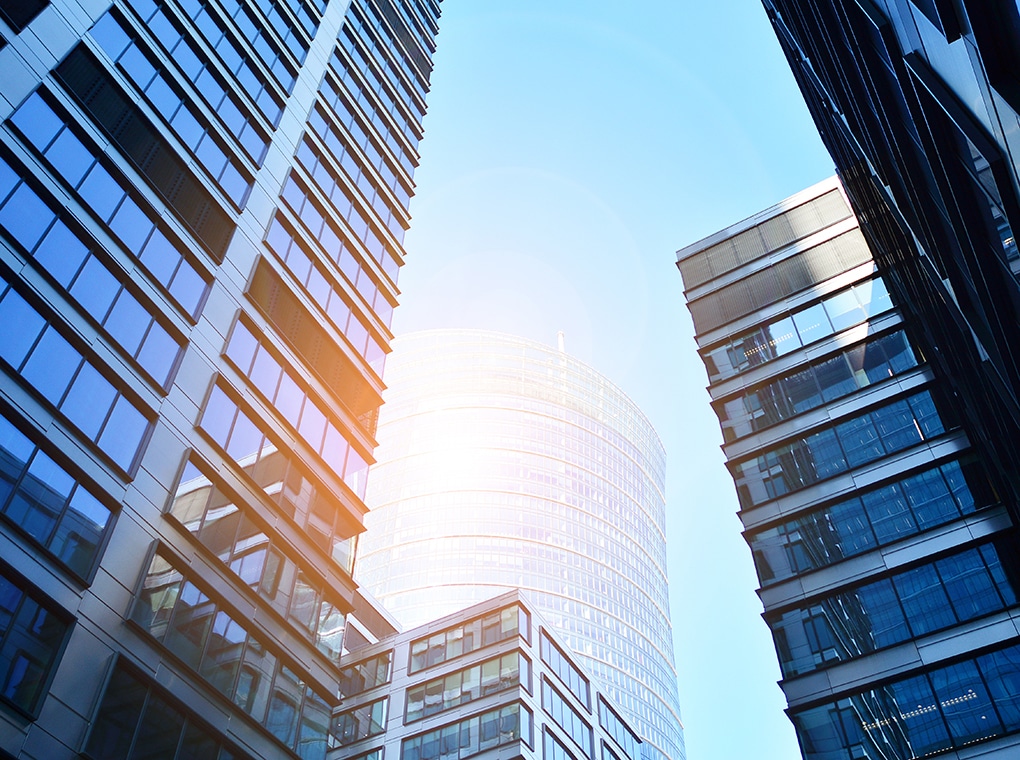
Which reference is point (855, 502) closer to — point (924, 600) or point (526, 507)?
point (924, 600)

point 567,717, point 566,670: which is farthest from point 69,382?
point 566,670

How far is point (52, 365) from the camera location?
21.3 meters

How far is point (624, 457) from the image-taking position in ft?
611

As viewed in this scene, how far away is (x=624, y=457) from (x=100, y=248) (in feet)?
549

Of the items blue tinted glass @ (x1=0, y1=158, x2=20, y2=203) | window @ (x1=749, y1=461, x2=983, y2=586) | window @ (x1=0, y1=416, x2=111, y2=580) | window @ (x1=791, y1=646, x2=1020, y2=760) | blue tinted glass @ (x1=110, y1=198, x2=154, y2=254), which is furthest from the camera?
window @ (x1=749, y1=461, x2=983, y2=586)

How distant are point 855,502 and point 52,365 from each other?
92.8 feet

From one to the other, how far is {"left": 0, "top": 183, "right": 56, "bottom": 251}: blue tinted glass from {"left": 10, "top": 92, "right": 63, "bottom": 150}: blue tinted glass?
1591mm

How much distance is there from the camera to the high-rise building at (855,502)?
28359mm

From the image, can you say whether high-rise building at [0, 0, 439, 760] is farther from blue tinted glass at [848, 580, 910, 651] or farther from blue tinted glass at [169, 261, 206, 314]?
blue tinted glass at [848, 580, 910, 651]

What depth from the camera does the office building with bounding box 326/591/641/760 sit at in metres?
51.4

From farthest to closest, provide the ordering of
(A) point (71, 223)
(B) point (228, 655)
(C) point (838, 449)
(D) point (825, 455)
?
(D) point (825, 455) → (C) point (838, 449) → (B) point (228, 655) → (A) point (71, 223)

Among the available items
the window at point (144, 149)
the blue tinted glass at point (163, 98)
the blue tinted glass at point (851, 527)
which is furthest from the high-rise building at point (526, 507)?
the blue tinted glass at point (163, 98)

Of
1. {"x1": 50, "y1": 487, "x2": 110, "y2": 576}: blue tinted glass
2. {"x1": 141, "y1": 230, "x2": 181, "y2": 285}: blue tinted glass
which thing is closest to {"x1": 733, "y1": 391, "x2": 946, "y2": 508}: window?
{"x1": 141, "y1": 230, "x2": 181, "y2": 285}: blue tinted glass

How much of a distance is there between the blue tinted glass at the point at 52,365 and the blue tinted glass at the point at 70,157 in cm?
480
